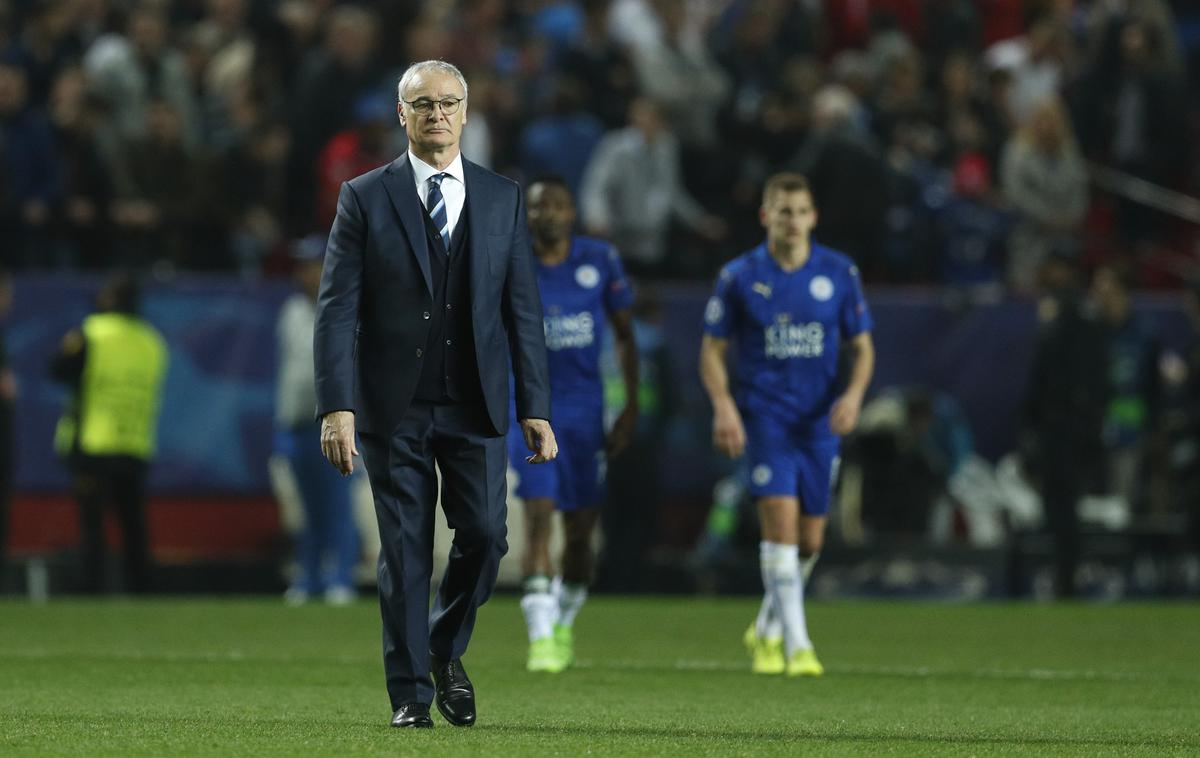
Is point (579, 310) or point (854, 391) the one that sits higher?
point (579, 310)

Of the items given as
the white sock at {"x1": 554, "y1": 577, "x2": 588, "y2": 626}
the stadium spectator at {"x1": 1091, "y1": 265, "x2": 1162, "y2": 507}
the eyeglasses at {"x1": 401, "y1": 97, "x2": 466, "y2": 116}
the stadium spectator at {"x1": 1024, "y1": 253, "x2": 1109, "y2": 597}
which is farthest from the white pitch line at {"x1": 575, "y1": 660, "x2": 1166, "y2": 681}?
the stadium spectator at {"x1": 1091, "y1": 265, "x2": 1162, "y2": 507}

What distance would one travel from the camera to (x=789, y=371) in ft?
36.4

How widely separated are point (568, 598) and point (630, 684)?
1394 millimetres

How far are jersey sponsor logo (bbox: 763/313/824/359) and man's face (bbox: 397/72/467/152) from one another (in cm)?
385

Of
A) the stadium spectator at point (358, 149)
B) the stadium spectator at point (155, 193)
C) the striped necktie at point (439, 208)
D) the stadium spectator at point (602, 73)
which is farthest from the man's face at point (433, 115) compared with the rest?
the stadium spectator at point (602, 73)

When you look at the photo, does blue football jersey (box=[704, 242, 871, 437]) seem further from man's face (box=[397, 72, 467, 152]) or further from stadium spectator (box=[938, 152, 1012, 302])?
stadium spectator (box=[938, 152, 1012, 302])

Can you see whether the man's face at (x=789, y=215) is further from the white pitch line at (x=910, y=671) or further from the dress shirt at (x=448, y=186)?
the dress shirt at (x=448, y=186)

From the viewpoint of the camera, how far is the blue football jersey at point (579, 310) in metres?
11.4

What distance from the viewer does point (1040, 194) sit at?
1983 centimetres

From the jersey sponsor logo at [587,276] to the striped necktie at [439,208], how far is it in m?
3.81

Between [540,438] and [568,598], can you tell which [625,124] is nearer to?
[568,598]

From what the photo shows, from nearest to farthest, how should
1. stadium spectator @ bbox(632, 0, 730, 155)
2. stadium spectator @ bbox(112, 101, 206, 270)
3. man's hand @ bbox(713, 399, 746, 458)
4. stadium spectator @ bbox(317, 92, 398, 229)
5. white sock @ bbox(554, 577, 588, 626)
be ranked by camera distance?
man's hand @ bbox(713, 399, 746, 458)
white sock @ bbox(554, 577, 588, 626)
stadium spectator @ bbox(317, 92, 398, 229)
stadium spectator @ bbox(112, 101, 206, 270)
stadium spectator @ bbox(632, 0, 730, 155)

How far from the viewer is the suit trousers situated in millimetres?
7504

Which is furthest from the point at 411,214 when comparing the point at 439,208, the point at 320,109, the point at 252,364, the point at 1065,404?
the point at 320,109
